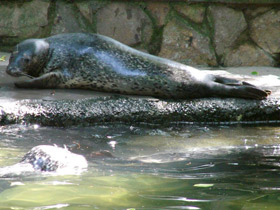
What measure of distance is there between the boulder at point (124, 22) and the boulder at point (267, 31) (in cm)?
180

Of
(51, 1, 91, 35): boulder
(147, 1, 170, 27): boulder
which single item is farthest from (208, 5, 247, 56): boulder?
(51, 1, 91, 35): boulder

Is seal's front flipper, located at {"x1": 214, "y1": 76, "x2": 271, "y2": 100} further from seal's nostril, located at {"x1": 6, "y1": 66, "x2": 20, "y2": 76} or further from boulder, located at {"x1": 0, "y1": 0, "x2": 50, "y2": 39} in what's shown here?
boulder, located at {"x1": 0, "y1": 0, "x2": 50, "y2": 39}

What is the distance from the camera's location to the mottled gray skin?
3166 millimetres

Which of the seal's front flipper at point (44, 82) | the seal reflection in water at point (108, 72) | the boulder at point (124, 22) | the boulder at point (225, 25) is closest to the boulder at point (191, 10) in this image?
the boulder at point (225, 25)

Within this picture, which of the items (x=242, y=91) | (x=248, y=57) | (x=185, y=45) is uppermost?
(x=185, y=45)

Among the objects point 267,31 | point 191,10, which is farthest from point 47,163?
point 267,31

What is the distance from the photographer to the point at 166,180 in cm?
306

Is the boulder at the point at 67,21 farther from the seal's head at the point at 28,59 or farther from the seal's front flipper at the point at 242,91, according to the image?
the seal's front flipper at the point at 242,91

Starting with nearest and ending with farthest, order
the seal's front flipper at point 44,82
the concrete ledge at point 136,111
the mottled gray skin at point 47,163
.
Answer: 1. the mottled gray skin at point 47,163
2. the concrete ledge at point 136,111
3. the seal's front flipper at point 44,82

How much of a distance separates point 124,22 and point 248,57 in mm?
2210

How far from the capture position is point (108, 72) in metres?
5.58

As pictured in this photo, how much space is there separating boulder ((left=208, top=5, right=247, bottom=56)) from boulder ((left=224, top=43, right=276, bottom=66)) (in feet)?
0.50

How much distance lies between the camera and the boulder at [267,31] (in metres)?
8.27

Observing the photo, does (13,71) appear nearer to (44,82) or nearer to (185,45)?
(44,82)
